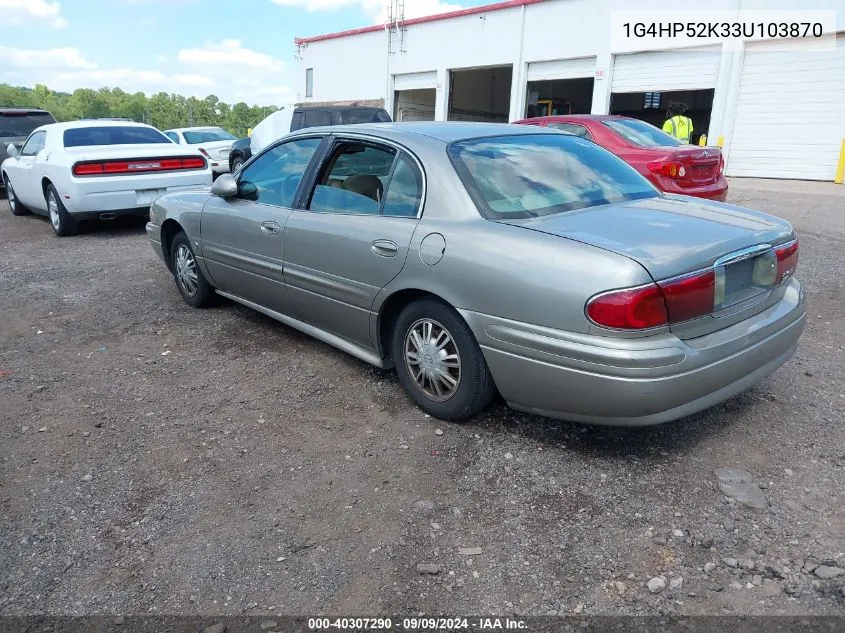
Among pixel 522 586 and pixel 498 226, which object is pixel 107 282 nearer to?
pixel 498 226

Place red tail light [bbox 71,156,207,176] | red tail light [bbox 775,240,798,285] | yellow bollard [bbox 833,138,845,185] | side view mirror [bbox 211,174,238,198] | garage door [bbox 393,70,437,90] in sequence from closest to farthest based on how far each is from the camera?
red tail light [bbox 775,240,798,285] < side view mirror [bbox 211,174,238,198] < red tail light [bbox 71,156,207,176] < yellow bollard [bbox 833,138,845,185] < garage door [bbox 393,70,437,90]

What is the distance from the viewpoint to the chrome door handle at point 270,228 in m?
4.11

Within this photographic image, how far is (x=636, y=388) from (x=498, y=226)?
3.13ft

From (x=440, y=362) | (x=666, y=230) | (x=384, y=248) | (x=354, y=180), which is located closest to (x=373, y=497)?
(x=440, y=362)

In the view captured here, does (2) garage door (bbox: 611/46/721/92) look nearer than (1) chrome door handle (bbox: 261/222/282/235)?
No

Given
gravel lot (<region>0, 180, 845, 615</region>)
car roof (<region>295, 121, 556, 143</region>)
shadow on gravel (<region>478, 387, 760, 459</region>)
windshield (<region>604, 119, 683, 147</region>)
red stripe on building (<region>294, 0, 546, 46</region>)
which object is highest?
red stripe on building (<region>294, 0, 546, 46</region>)

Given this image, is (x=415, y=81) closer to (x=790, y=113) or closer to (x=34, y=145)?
(x=790, y=113)

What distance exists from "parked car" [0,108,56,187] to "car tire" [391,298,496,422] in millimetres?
13157

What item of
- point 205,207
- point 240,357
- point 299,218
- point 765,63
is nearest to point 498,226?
point 299,218

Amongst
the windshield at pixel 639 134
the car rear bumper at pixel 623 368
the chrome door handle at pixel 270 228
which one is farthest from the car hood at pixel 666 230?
the windshield at pixel 639 134

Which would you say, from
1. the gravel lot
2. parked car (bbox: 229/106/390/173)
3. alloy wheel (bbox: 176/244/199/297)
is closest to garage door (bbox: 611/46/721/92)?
parked car (bbox: 229/106/390/173)

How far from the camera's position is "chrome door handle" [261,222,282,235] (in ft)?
13.5

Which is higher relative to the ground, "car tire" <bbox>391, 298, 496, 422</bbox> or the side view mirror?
the side view mirror

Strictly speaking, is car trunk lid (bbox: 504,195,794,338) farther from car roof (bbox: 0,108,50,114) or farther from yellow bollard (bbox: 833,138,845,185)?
yellow bollard (bbox: 833,138,845,185)
